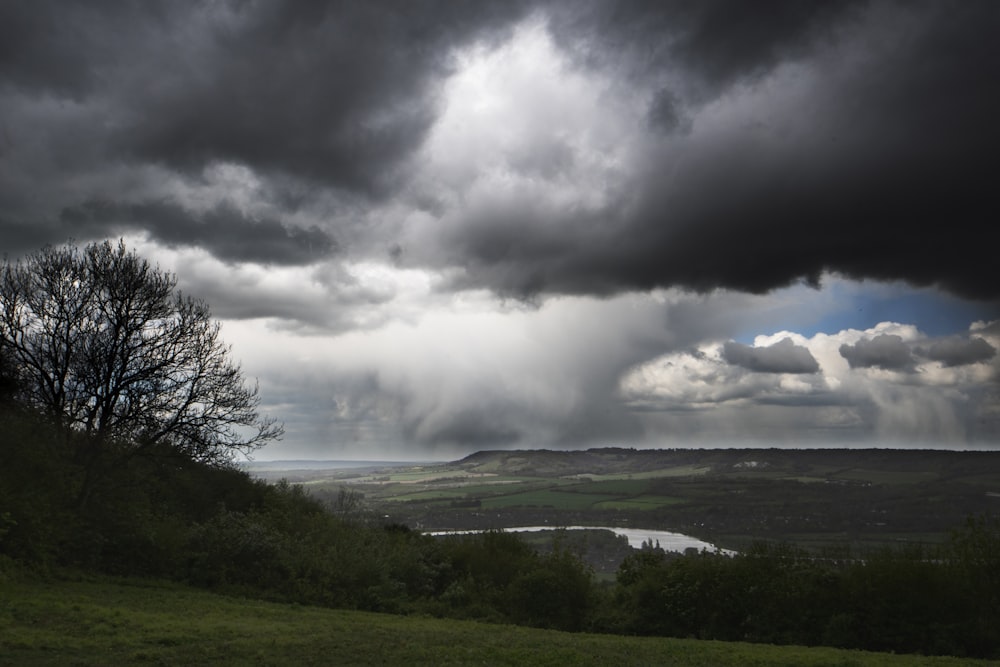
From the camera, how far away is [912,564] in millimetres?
32531

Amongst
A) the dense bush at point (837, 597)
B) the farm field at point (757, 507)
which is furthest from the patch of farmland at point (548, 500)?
the dense bush at point (837, 597)

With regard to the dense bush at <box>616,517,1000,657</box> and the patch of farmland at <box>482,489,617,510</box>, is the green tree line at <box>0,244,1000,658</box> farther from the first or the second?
the patch of farmland at <box>482,489,617,510</box>

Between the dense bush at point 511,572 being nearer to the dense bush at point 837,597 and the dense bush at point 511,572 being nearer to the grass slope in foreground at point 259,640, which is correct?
the dense bush at point 837,597

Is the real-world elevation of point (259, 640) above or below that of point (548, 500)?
above

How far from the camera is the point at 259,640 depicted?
64.6ft

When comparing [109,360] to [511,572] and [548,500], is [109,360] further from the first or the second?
[548,500]

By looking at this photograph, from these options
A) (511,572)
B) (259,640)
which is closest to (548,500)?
(511,572)

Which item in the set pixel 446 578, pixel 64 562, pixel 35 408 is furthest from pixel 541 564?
pixel 35 408

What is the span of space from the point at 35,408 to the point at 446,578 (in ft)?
80.2

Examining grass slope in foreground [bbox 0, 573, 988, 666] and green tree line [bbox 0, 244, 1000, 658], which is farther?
green tree line [bbox 0, 244, 1000, 658]

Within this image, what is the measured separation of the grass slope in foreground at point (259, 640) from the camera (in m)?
17.3

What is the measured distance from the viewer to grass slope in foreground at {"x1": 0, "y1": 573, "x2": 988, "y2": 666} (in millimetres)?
17328

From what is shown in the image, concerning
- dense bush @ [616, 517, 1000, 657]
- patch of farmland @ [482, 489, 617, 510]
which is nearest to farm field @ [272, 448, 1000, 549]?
patch of farmland @ [482, 489, 617, 510]

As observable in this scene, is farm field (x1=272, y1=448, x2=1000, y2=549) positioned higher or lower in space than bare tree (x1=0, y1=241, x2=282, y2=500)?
lower
